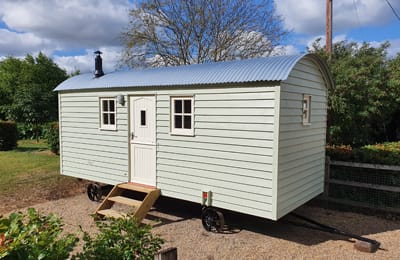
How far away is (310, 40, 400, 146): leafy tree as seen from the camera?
891cm

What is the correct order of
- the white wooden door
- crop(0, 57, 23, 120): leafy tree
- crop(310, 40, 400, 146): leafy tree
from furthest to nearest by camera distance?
crop(0, 57, 23, 120): leafy tree
crop(310, 40, 400, 146): leafy tree
the white wooden door

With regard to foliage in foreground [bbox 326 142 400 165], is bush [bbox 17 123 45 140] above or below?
below

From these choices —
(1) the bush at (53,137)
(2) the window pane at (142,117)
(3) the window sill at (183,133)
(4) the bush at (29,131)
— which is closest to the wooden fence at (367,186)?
(3) the window sill at (183,133)

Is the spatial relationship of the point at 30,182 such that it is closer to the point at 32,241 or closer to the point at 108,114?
the point at 108,114

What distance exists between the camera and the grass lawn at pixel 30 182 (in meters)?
7.19

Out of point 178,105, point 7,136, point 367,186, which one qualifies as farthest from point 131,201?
point 7,136

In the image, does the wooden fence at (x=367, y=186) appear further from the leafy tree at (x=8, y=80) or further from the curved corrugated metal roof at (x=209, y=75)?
the leafy tree at (x=8, y=80)

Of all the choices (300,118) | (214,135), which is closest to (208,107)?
(214,135)

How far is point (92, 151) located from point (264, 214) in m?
4.37

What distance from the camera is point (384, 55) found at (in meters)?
11.0

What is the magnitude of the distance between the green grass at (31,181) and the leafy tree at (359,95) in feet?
25.5

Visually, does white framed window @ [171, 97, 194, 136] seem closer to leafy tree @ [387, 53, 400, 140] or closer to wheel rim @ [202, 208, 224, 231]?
wheel rim @ [202, 208, 224, 231]

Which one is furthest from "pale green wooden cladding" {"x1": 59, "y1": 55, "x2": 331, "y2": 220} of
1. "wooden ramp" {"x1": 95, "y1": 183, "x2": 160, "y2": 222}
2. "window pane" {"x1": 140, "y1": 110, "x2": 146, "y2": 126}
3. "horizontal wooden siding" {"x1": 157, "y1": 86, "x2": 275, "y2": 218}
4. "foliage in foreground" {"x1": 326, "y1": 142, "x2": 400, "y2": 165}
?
"foliage in foreground" {"x1": 326, "y1": 142, "x2": 400, "y2": 165}

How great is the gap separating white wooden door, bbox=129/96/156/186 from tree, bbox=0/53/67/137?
14.4 metres
